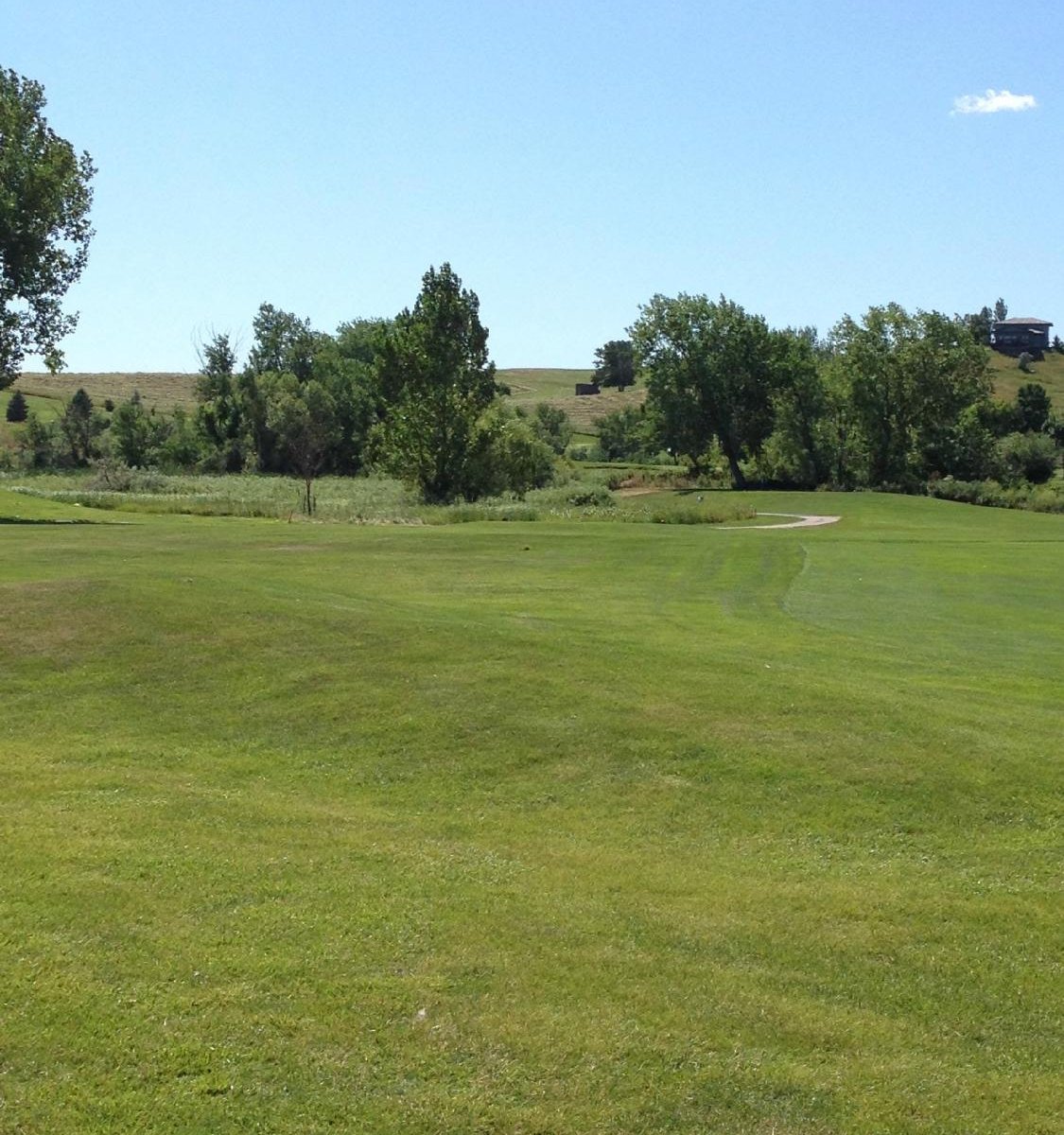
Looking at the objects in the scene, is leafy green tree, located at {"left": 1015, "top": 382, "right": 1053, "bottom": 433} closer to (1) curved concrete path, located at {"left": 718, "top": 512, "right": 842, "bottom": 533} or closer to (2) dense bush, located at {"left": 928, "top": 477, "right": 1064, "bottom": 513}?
(2) dense bush, located at {"left": 928, "top": 477, "right": 1064, "bottom": 513}

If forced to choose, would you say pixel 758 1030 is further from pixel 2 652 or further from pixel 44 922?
pixel 2 652

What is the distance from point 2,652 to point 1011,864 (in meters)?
11.4

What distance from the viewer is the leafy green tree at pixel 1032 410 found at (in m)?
130

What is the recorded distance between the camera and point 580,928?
797 cm

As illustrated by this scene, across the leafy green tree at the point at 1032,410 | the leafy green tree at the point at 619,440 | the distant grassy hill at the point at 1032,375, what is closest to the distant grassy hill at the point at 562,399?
the distant grassy hill at the point at 1032,375

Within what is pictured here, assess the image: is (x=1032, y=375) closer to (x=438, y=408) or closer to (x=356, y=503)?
(x=438, y=408)

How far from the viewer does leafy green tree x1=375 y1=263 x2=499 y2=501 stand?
74.1 meters

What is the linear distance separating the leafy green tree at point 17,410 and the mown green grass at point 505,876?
131929 mm

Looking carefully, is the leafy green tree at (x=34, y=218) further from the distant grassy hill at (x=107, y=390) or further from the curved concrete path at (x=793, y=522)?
the distant grassy hill at (x=107, y=390)

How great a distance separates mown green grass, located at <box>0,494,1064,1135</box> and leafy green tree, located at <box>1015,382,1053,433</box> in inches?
4735

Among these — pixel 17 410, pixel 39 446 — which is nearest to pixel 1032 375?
pixel 39 446

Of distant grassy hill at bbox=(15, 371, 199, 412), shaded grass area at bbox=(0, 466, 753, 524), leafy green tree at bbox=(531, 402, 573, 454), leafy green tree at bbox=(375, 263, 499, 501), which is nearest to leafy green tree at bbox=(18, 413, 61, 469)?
shaded grass area at bbox=(0, 466, 753, 524)

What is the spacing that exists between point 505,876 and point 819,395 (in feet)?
303

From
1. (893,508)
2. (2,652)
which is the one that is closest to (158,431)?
Result: (893,508)
